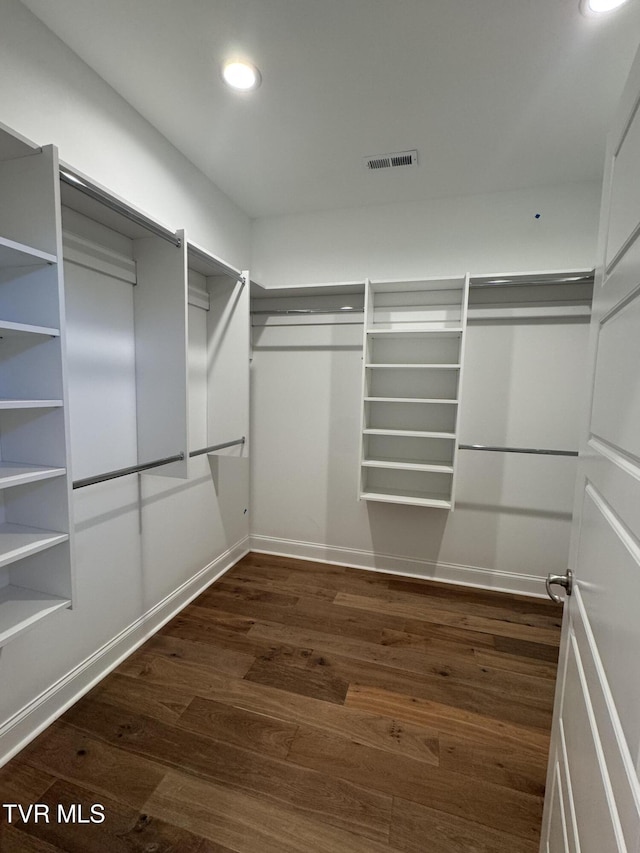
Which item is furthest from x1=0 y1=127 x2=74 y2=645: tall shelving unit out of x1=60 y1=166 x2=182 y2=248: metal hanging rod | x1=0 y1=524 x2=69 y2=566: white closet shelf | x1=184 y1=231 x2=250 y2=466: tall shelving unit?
x1=184 y1=231 x2=250 y2=466: tall shelving unit

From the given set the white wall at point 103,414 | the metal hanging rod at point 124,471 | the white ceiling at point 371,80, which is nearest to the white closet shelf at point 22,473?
the metal hanging rod at point 124,471

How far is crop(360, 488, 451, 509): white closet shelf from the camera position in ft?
8.57

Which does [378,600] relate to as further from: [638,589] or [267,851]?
[638,589]

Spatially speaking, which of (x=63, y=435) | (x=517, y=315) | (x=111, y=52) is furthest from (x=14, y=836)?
(x=517, y=315)

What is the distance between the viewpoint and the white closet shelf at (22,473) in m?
1.12

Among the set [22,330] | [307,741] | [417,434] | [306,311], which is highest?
[306,311]

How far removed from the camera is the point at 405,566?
3.00m

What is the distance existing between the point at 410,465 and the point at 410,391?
0.56 m

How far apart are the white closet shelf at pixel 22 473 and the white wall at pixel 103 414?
15.6 inches

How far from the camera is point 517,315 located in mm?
2604

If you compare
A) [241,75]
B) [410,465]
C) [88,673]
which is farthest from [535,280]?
[88,673]

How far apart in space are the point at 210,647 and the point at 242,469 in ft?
4.41

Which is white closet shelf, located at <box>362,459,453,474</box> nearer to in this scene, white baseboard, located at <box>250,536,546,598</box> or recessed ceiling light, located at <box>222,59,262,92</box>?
white baseboard, located at <box>250,536,546,598</box>

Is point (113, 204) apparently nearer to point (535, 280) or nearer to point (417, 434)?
point (417, 434)
